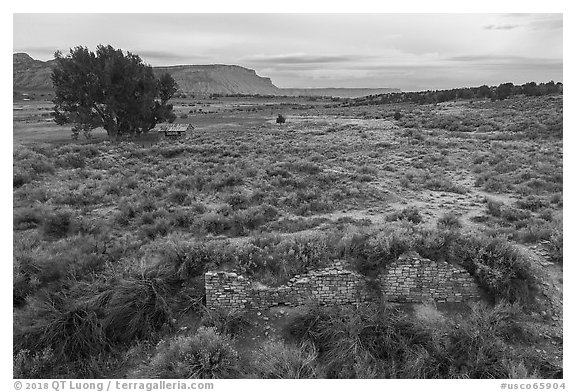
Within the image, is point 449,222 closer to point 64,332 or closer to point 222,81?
point 64,332

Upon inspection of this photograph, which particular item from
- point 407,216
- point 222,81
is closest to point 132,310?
point 407,216

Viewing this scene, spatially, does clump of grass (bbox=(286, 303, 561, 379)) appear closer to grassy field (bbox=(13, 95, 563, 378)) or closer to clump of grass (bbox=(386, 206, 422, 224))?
grassy field (bbox=(13, 95, 563, 378))

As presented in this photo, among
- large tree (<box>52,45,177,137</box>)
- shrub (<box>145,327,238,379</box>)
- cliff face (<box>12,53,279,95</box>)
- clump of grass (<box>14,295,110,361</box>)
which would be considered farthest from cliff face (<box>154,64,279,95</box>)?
shrub (<box>145,327,238,379</box>)

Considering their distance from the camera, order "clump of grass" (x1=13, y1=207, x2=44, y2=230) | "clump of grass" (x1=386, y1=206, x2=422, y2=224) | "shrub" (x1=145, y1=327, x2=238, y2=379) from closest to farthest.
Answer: "shrub" (x1=145, y1=327, x2=238, y2=379) < "clump of grass" (x1=13, y1=207, x2=44, y2=230) < "clump of grass" (x1=386, y1=206, x2=422, y2=224)

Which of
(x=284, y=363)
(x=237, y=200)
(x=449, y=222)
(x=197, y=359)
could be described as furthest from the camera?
(x=237, y=200)

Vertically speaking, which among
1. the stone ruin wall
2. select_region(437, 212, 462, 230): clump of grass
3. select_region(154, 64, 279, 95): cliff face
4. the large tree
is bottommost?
the stone ruin wall

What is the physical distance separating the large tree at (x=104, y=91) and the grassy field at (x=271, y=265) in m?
11.6

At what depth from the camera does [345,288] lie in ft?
20.9

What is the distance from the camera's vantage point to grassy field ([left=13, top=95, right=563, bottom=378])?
215 inches

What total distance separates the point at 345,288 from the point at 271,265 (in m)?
1.36

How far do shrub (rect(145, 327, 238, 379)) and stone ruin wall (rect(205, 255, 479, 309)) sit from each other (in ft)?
2.69
